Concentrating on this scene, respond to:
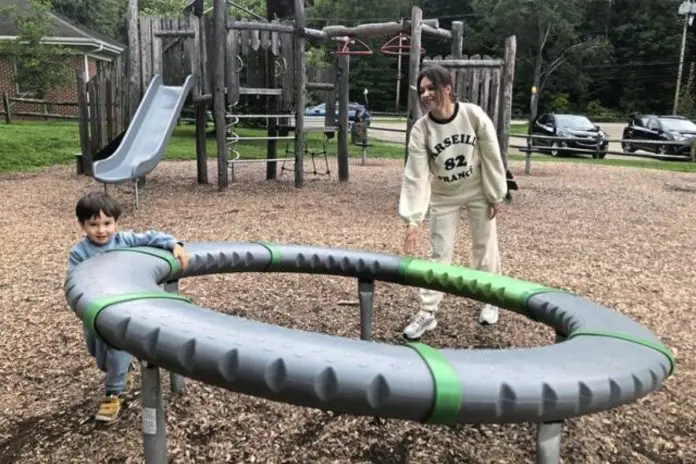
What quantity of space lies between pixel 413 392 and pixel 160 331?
28.9 inches

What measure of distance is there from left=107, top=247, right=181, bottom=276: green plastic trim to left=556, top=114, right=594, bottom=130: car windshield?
19.4 m

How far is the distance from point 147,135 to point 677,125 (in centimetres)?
1650

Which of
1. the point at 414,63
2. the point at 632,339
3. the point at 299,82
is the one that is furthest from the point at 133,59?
the point at 632,339

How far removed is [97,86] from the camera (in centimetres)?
920

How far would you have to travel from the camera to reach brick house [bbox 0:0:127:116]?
23.8 m

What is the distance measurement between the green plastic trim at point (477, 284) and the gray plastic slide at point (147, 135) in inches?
191

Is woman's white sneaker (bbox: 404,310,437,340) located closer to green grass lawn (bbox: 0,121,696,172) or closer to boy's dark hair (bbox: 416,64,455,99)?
boy's dark hair (bbox: 416,64,455,99)

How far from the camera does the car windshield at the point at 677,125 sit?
18.5 m

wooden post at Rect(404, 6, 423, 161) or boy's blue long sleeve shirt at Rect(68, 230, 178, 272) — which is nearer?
boy's blue long sleeve shirt at Rect(68, 230, 178, 272)

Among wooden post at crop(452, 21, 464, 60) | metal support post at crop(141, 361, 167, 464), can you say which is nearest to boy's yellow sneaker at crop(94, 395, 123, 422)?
metal support post at crop(141, 361, 167, 464)

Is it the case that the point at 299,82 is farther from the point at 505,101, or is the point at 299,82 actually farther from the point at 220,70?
the point at 505,101

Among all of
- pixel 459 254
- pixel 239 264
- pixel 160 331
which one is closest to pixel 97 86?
pixel 459 254

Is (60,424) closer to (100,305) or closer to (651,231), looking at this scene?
(100,305)

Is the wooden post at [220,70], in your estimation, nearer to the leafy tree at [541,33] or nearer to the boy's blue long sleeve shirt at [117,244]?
the boy's blue long sleeve shirt at [117,244]
